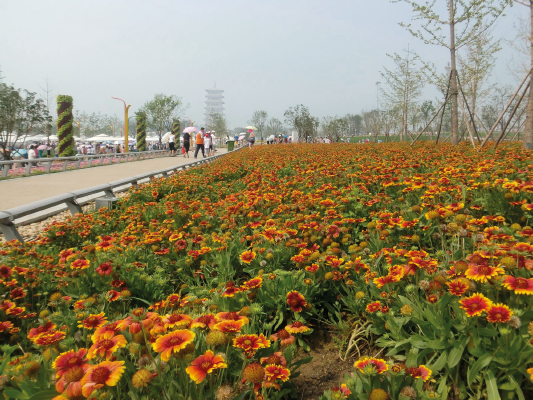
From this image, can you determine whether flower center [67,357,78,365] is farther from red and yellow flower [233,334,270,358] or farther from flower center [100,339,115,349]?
red and yellow flower [233,334,270,358]

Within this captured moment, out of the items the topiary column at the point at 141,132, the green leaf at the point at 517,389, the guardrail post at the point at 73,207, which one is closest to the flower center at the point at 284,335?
the green leaf at the point at 517,389

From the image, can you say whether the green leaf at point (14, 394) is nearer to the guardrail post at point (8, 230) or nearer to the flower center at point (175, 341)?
the flower center at point (175, 341)

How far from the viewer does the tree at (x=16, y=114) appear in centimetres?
2200

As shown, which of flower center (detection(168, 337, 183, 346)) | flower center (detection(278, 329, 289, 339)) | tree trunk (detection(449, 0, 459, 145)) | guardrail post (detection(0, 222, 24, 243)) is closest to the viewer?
flower center (detection(168, 337, 183, 346))

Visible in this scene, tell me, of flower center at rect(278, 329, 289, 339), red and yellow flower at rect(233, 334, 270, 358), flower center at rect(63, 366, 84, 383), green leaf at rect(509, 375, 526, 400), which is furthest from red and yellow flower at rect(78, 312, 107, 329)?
green leaf at rect(509, 375, 526, 400)

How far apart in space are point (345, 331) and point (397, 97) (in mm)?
29447

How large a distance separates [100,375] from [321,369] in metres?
1.36

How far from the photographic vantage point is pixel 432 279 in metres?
2.07

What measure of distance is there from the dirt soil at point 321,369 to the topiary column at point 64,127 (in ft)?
85.2

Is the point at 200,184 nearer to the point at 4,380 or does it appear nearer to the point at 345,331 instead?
the point at 345,331

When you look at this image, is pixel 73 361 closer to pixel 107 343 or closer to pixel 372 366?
pixel 107 343

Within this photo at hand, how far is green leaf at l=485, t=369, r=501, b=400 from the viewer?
1518 mm

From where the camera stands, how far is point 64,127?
963 inches

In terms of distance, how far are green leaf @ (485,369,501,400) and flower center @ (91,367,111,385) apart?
153cm
